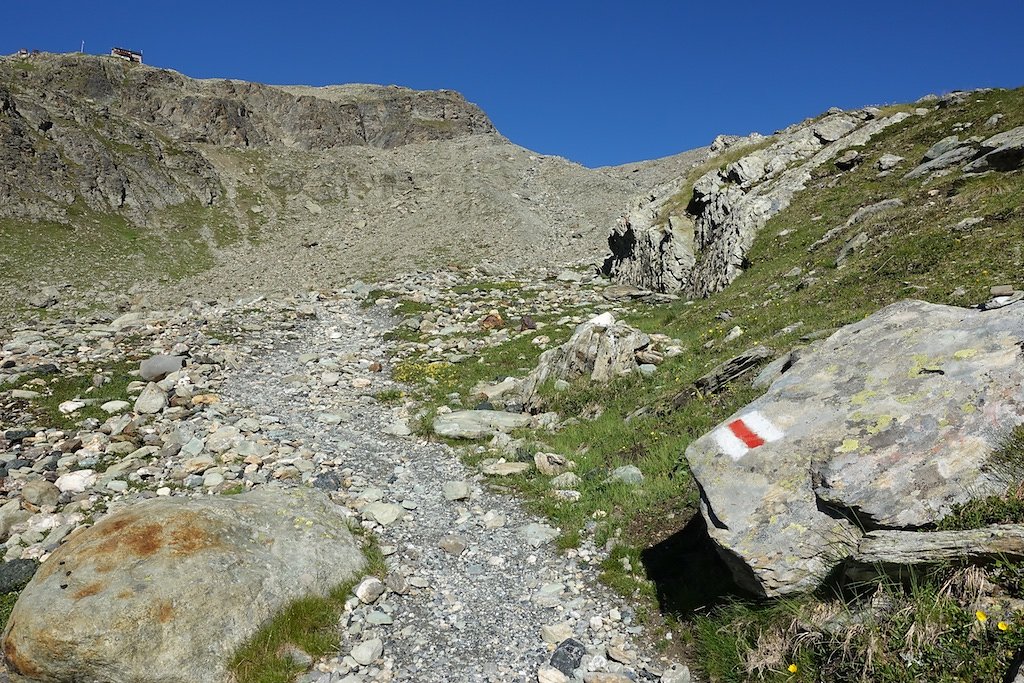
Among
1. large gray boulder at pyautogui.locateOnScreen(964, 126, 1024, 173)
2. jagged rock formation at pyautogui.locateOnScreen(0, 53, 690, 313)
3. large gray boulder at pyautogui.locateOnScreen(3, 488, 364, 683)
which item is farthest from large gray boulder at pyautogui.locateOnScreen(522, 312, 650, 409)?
jagged rock formation at pyautogui.locateOnScreen(0, 53, 690, 313)

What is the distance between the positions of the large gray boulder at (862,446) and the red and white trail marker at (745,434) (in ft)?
0.05

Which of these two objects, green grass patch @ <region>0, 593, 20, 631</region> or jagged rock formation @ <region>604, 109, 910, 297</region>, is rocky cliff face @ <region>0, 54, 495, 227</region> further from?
green grass patch @ <region>0, 593, 20, 631</region>

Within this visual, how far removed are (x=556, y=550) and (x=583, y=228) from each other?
58.6 metres

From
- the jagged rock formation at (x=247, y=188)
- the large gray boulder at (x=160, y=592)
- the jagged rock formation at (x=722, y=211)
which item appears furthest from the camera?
the jagged rock formation at (x=247, y=188)

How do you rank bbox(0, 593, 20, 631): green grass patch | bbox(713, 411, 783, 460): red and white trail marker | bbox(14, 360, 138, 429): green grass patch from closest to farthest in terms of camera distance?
bbox(713, 411, 783, 460): red and white trail marker, bbox(0, 593, 20, 631): green grass patch, bbox(14, 360, 138, 429): green grass patch

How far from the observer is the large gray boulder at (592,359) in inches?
669

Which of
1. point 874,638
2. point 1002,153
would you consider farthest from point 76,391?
point 1002,153

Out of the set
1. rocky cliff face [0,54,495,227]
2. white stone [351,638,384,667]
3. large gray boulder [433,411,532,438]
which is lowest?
white stone [351,638,384,667]

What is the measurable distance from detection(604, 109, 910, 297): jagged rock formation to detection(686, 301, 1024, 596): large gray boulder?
64.6 ft

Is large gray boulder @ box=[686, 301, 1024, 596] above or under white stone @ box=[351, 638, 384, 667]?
above

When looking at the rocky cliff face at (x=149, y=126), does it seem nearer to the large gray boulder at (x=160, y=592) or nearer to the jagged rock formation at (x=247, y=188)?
the jagged rock formation at (x=247, y=188)

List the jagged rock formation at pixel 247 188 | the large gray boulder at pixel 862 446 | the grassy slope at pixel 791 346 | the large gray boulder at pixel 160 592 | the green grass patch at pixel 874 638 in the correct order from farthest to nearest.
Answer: the jagged rock formation at pixel 247 188 < the large gray boulder at pixel 160 592 < the large gray boulder at pixel 862 446 < the grassy slope at pixel 791 346 < the green grass patch at pixel 874 638

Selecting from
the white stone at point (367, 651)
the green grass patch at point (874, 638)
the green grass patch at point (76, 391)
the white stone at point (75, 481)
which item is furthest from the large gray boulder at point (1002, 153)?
the green grass patch at point (76, 391)

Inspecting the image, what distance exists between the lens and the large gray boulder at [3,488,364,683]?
22.2 ft
